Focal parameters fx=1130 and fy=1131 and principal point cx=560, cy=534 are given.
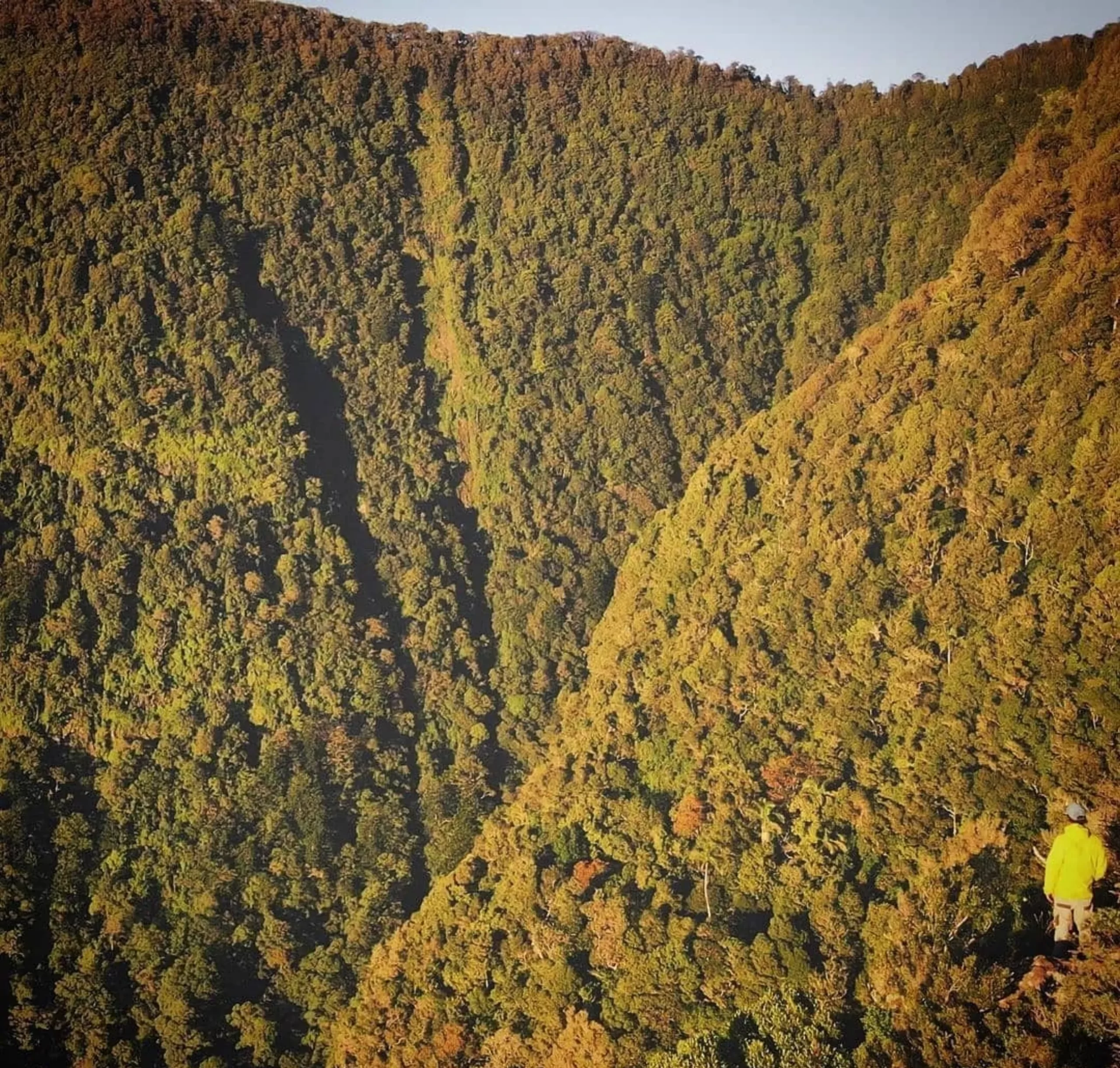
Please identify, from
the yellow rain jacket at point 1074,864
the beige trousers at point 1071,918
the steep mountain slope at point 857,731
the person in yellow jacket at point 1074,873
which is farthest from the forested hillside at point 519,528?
the yellow rain jacket at point 1074,864

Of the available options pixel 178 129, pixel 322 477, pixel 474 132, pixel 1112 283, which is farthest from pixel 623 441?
pixel 178 129

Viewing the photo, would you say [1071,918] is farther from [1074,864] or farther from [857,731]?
[857,731]

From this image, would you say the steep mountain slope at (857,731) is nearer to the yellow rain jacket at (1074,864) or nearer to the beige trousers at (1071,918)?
the beige trousers at (1071,918)

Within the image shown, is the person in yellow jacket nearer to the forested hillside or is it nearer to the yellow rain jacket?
the yellow rain jacket

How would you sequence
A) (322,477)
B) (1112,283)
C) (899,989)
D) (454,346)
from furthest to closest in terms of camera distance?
(454,346) < (322,477) < (1112,283) < (899,989)

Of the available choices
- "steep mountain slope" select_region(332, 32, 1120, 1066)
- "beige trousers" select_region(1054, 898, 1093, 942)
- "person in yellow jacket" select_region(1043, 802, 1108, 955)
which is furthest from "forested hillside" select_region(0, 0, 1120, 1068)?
"person in yellow jacket" select_region(1043, 802, 1108, 955)

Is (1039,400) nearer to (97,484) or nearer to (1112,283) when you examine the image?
(1112,283)
